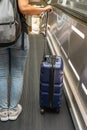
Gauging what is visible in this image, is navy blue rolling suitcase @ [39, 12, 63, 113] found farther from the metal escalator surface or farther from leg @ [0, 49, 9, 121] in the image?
leg @ [0, 49, 9, 121]

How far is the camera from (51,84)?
2.06 m

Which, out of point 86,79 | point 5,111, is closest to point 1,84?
point 5,111

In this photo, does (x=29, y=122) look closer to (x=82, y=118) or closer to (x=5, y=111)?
(x=5, y=111)

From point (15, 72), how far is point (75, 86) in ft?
2.03

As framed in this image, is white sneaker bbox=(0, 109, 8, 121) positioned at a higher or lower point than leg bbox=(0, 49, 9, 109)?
lower

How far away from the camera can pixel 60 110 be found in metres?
2.20

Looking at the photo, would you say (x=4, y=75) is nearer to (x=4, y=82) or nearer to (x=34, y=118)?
(x=4, y=82)

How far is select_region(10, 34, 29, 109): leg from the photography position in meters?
1.80

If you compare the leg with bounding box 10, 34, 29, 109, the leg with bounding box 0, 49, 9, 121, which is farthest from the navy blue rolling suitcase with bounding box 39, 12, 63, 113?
the leg with bounding box 0, 49, 9, 121

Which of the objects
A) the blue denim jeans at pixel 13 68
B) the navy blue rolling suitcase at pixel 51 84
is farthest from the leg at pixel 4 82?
the navy blue rolling suitcase at pixel 51 84

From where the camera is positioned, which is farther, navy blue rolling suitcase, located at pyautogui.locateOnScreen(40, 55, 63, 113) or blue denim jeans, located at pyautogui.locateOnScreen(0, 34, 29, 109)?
navy blue rolling suitcase, located at pyautogui.locateOnScreen(40, 55, 63, 113)

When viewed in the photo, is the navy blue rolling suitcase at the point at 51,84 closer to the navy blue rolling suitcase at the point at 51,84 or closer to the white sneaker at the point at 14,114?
the navy blue rolling suitcase at the point at 51,84

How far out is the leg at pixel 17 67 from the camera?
1804 millimetres

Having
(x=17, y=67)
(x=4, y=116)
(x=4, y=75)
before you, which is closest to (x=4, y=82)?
(x=4, y=75)
